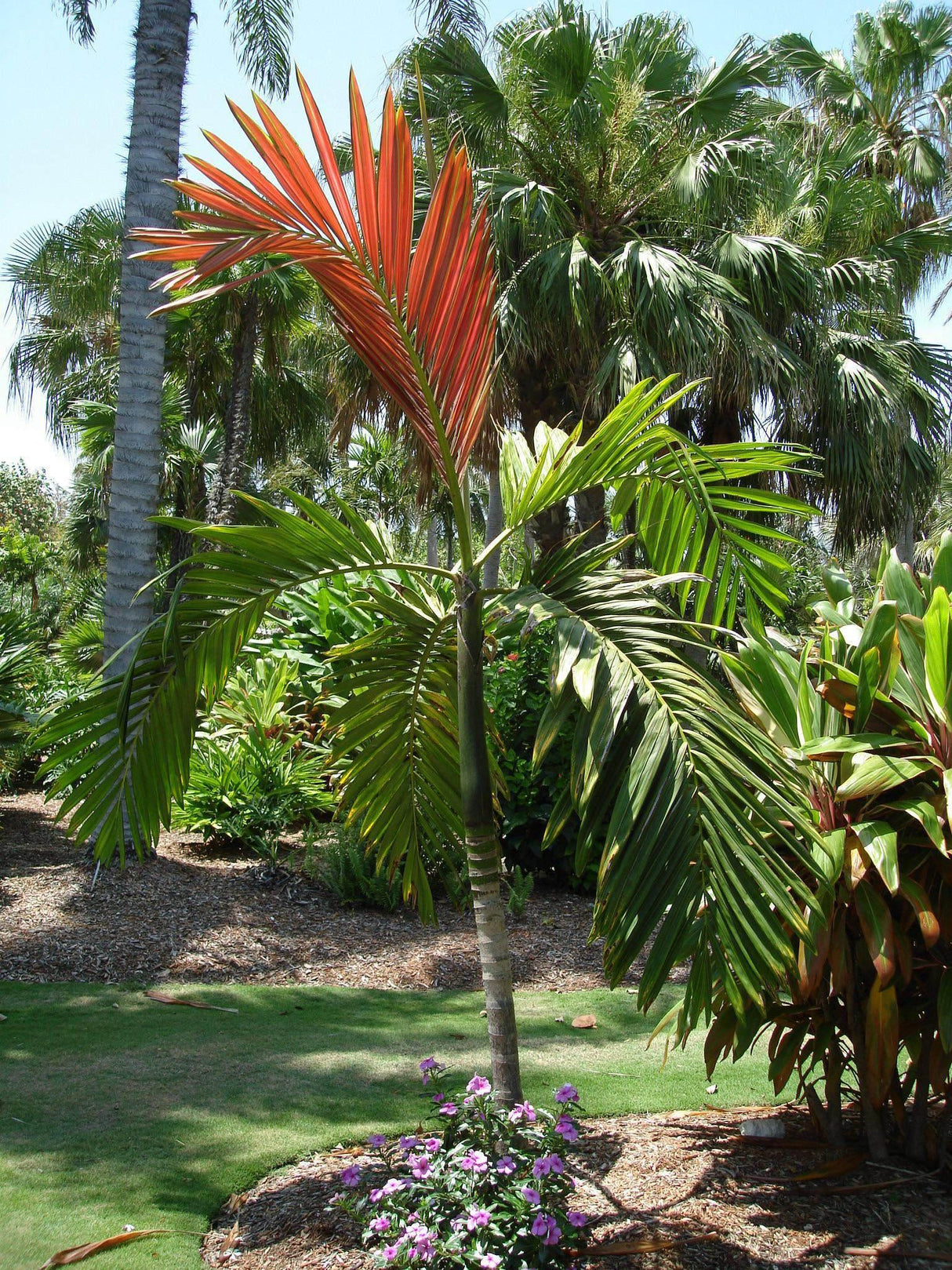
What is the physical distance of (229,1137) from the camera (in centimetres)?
335

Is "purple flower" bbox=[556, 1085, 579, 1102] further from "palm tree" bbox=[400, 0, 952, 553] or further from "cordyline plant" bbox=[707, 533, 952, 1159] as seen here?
"palm tree" bbox=[400, 0, 952, 553]

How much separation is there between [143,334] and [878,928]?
642cm

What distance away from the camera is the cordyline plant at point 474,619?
2178mm

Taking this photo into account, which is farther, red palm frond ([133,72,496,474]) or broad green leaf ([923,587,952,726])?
broad green leaf ([923,587,952,726])

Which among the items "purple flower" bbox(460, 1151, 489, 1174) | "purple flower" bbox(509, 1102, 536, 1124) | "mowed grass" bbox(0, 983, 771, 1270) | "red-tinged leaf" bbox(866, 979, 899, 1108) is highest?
"red-tinged leaf" bbox(866, 979, 899, 1108)

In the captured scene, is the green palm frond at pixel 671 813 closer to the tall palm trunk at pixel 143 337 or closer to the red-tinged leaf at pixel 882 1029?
the red-tinged leaf at pixel 882 1029

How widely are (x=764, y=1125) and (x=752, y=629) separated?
164 cm

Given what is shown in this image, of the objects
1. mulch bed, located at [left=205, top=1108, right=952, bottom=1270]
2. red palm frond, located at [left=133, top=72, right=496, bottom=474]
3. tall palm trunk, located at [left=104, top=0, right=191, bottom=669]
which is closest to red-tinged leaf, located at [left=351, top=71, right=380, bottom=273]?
red palm frond, located at [left=133, top=72, right=496, bottom=474]

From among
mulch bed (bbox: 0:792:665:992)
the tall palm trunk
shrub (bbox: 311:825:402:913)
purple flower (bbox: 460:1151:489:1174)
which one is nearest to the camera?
purple flower (bbox: 460:1151:489:1174)

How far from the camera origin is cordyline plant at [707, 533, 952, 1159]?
2.67 meters

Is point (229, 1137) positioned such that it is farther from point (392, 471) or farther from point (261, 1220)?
point (392, 471)

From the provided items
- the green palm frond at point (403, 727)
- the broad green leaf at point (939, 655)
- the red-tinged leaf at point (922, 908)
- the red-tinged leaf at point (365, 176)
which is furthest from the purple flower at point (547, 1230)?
the red-tinged leaf at point (365, 176)

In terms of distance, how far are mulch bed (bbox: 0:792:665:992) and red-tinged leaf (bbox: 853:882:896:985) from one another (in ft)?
10.8

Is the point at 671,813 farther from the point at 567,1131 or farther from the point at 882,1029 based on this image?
the point at 882,1029
